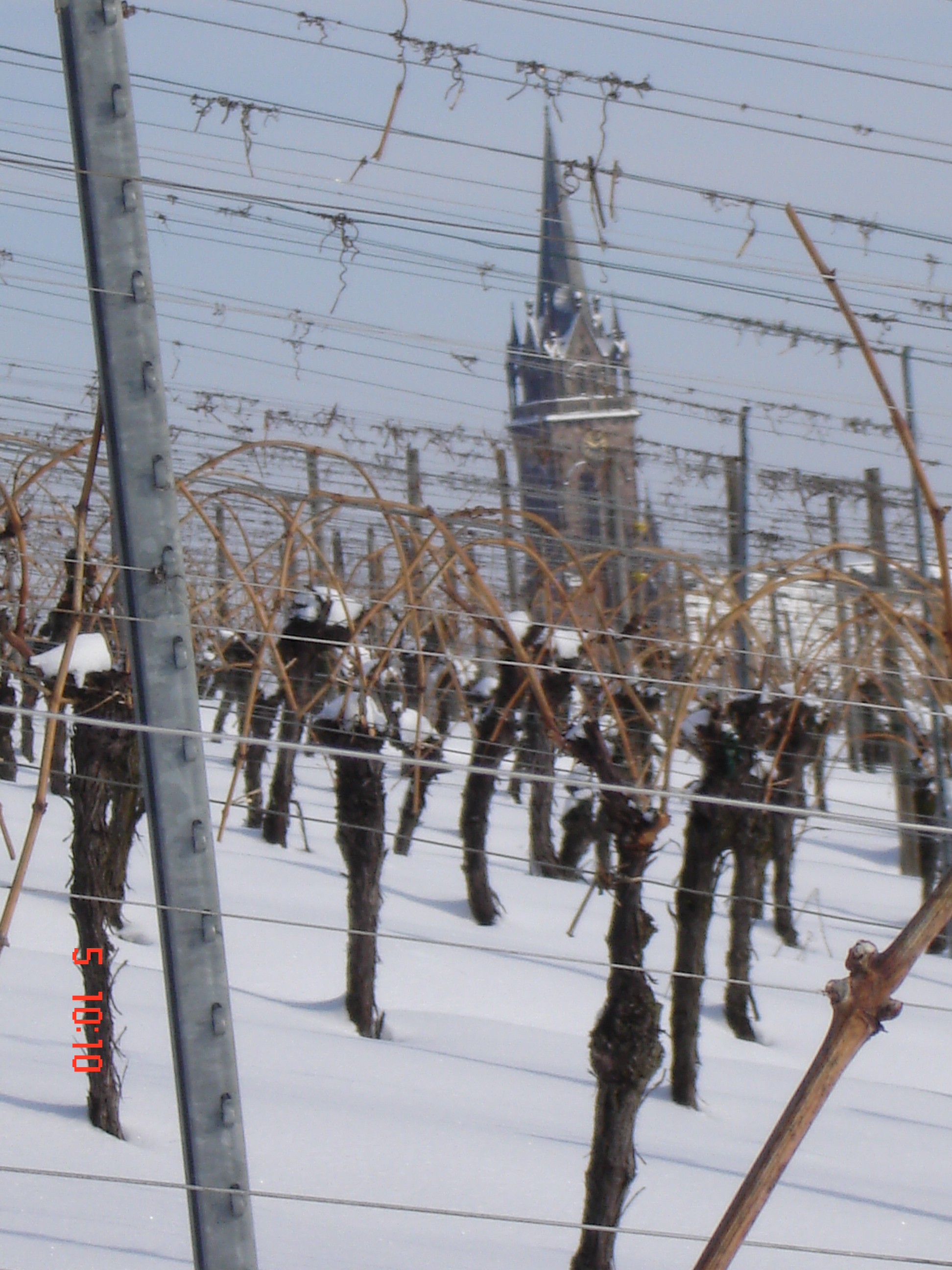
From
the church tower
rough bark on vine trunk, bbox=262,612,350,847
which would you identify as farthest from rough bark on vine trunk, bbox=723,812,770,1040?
rough bark on vine trunk, bbox=262,612,350,847

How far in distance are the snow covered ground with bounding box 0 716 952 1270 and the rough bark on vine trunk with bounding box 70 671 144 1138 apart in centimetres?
20

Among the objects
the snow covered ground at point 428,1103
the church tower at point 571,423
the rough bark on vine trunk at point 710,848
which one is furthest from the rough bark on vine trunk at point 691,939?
the church tower at point 571,423

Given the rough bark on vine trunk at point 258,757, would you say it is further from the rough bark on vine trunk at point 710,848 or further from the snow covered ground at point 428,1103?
the rough bark on vine trunk at point 710,848

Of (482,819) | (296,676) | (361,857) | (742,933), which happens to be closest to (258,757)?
(296,676)

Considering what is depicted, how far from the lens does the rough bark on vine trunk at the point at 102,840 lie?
491 cm

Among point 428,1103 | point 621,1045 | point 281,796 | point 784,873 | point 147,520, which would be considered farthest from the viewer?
point 784,873

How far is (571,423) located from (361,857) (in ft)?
63.1

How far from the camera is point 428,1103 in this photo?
5.98 m

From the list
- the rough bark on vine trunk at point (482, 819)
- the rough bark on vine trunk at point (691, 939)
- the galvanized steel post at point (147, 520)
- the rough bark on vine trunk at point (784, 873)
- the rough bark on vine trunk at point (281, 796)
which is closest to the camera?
the galvanized steel post at point (147, 520)

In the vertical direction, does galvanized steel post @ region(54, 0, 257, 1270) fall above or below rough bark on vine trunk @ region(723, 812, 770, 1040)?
above

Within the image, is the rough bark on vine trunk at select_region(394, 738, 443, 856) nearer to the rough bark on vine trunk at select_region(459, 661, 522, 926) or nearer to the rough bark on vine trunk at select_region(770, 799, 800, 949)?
the rough bark on vine trunk at select_region(459, 661, 522, 926)

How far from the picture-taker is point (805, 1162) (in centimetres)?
618
